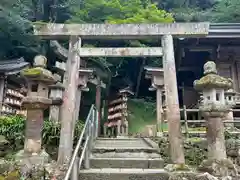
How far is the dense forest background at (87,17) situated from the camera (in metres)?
12.5

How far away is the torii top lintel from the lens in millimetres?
6504

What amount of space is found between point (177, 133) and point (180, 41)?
A: 6571mm

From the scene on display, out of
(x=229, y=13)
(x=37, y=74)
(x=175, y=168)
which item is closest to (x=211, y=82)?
(x=175, y=168)

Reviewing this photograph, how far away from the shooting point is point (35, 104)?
16.3 feet

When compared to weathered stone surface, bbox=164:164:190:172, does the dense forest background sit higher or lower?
higher

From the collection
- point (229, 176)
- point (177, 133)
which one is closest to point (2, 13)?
point (177, 133)

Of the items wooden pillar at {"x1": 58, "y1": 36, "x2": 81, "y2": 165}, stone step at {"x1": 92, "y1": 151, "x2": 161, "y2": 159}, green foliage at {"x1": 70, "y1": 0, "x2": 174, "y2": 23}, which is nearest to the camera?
wooden pillar at {"x1": 58, "y1": 36, "x2": 81, "y2": 165}

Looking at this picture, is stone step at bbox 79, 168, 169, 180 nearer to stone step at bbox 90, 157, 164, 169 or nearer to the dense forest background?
stone step at bbox 90, 157, 164, 169

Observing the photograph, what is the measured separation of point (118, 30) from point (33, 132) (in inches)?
134

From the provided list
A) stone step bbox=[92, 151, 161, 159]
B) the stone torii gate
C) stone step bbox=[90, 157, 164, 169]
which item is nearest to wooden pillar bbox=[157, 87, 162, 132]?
A: stone step bbox=[92, 151, 161, 159]

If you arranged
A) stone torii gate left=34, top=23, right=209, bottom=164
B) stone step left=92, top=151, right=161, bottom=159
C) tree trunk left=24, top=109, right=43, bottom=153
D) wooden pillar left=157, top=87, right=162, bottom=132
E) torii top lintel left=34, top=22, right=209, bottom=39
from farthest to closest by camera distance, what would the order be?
wooden pillar left=157, top=87, right=162, bottom=132
torii top lintel left=34, top=22, right=209, bottom=39
stone torii gate left=34, top=23, right=209, bottom=164
stone step left=92, top=151, right=161, bottom=159
tree trunk left=24, top=109, right=43, bottom=153

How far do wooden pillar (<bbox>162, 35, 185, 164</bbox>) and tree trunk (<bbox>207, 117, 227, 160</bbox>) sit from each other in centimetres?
68

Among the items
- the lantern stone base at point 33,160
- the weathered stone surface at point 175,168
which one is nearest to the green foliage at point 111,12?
the weathered stone surface at point 175,168

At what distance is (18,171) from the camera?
4.85 metres
